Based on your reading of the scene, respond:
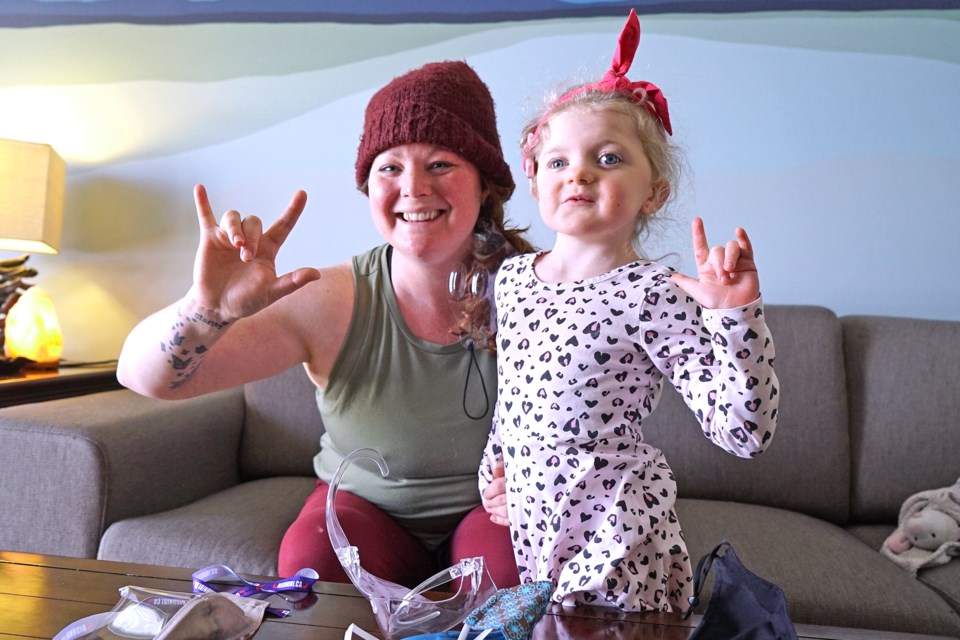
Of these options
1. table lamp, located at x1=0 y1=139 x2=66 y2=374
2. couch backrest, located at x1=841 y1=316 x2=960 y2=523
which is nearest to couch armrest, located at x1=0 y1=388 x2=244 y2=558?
table lamp, located at x1=0 y1=139 x2=66 y2=374

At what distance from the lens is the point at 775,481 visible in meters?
1.88

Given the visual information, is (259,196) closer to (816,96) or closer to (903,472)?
(816,96)

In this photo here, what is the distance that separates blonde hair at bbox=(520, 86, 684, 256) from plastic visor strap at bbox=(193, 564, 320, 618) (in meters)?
0.69

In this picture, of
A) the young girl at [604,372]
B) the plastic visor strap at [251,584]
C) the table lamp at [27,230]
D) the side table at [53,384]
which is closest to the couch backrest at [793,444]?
the young girl at [604,372]

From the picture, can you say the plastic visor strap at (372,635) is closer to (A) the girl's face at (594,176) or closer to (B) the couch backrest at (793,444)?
(A) the girl's face at (594,176)

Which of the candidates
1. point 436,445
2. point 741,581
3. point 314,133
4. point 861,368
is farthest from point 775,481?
point 314,133

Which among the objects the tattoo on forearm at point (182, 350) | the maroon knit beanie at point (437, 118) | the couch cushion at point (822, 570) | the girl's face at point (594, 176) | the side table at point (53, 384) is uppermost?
the maroon knit beanie at point (437, 118)

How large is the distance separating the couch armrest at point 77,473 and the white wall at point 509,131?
880mm

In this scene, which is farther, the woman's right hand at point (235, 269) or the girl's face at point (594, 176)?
the girl's face at point (594, 176)

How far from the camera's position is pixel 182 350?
3.65 ft

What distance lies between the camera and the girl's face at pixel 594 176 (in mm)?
1093

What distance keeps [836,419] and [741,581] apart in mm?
1194

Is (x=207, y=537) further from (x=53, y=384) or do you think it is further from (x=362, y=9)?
(x=362, y=9)

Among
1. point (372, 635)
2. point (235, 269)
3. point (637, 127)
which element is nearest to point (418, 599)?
point (372, 635)
